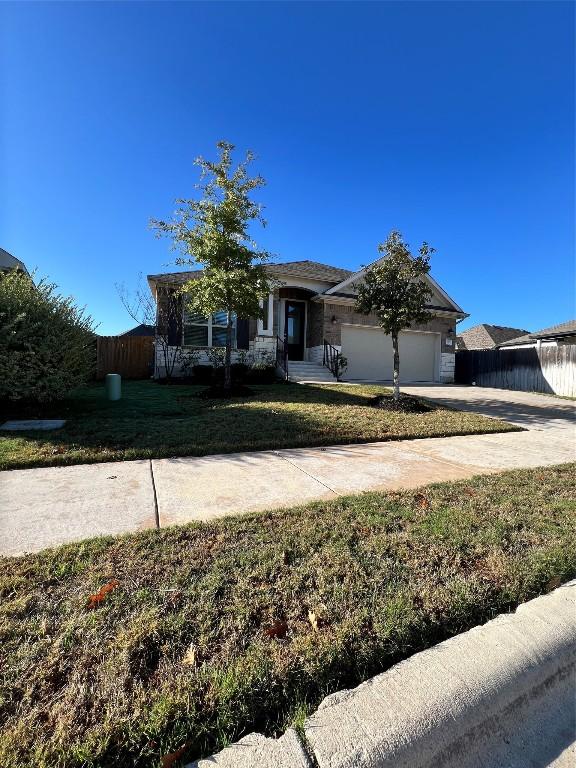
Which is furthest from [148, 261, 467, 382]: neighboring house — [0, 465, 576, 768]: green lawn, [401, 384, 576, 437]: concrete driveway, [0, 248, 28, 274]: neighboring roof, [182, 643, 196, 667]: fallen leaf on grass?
[182, 643, 196, 667]: fallen leaf on grass

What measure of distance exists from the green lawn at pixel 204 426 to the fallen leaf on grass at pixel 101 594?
2.66 metres

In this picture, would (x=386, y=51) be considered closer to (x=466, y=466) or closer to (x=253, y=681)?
(x=466, y=466)

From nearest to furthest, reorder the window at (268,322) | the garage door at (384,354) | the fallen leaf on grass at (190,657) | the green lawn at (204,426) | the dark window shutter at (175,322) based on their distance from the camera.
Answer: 1. the fallen leaf on grass at (190,657)
2. the green lawn at (204,426)
3. the dark window shutter at (175,322)
4. the window at (268,322)
5. the garage door at (384,354)

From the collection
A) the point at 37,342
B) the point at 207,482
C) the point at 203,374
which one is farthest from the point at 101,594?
the point at 203,374

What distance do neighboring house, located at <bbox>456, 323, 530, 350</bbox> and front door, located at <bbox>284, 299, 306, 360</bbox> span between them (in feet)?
75.8

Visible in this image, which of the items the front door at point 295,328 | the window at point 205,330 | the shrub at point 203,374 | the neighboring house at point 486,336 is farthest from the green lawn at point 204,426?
the neighboring house at point 486,336

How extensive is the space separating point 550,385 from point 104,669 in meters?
17.7

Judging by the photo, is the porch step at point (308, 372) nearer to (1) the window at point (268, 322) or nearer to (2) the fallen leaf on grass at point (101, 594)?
(1) the window at point (268, 322)

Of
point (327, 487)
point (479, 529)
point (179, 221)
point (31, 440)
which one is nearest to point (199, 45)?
point (179, 221)

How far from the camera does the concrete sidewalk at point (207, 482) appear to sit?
105 inches

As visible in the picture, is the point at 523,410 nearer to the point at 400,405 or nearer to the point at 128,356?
the point at 400,405

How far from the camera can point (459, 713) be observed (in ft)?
4.32

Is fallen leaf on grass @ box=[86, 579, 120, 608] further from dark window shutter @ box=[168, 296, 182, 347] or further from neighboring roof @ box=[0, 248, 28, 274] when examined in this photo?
neighboring roof @ box=[0, 248, 28, 274]

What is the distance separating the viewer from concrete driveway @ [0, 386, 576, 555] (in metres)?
2.68
